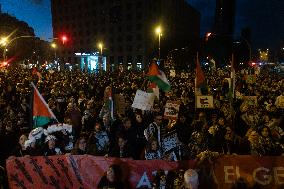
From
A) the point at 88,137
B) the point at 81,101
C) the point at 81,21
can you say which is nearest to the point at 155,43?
the point at 81,21

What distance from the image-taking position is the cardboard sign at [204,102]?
38.2 ft

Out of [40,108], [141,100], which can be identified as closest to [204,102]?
[141,100]

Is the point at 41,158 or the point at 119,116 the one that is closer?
the point at 41,158

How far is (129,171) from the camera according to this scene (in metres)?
6.82

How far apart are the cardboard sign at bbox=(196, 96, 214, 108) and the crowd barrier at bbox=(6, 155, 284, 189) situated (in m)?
4.93

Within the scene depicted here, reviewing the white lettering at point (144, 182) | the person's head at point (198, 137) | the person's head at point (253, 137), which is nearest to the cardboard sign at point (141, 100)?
the person's head at point (198, 137)

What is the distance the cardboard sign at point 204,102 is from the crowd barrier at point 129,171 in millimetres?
4932

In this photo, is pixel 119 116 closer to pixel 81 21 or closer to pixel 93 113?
pixel 93 113

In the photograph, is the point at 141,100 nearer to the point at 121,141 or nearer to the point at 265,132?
the point at 121,141

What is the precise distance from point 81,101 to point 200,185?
Result: 8205 millimetres

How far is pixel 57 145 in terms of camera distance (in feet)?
26.1

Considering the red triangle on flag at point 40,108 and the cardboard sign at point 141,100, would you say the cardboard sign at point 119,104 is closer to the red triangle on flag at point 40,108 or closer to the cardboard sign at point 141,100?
the cardboard sign at point 141,100

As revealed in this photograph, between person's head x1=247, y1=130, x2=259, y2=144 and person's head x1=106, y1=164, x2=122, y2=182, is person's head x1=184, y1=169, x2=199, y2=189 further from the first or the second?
person's head x1=247, y1=130, x2=259, y2=144

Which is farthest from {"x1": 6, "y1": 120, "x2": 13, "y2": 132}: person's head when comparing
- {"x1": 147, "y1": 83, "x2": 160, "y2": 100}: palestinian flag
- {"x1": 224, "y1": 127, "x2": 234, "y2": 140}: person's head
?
{"x1": 224, "y1": 127, "x2": 234, "y2": 140}: person's head
